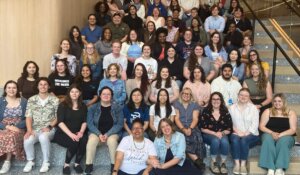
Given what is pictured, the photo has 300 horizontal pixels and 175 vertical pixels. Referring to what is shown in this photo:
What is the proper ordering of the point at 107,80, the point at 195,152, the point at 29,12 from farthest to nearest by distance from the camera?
the point at 29,12
the point at 107,80
the point at 195,152

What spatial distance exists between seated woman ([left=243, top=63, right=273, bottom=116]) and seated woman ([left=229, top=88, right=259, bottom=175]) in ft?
1.98

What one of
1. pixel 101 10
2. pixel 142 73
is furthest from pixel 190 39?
pixel 101 10

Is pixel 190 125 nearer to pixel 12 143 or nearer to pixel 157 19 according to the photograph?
pixel 12 143

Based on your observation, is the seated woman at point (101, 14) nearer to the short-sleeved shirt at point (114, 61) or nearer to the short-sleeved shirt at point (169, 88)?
the short-sleeved shirt at point (114, 61)

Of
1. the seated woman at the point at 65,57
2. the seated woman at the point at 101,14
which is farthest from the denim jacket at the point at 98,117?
the seated woman at the point at 101,14

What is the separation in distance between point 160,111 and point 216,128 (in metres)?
0.74

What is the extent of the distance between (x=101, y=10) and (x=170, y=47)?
2.36 meters

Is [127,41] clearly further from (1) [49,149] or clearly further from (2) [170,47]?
(1) [49,149]

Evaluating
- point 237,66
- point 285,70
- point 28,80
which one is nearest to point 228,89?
point 237,66

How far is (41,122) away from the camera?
5.49 metres

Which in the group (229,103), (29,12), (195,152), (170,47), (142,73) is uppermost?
(29,12)

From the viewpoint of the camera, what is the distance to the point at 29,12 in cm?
684

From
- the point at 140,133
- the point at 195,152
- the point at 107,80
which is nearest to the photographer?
the point at 140,133

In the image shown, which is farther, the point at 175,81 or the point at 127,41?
the point at 127,41
